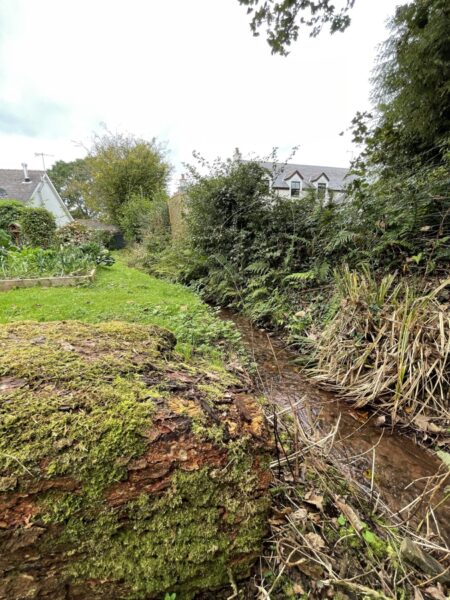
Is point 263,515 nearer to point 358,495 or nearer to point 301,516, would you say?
point 301,516

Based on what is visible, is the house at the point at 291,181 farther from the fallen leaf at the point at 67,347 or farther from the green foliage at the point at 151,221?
the fallen leaf at the point at 67,347

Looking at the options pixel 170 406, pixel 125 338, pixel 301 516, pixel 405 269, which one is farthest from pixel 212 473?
pixel 405 269

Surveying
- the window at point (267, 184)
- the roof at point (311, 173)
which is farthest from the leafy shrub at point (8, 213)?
the roof at point (311, 173)

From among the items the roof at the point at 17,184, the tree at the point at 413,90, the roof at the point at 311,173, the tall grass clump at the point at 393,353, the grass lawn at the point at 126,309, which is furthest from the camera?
the roof at the point at 311,173

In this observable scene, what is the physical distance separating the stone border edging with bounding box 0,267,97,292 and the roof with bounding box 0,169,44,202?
18.9 meters

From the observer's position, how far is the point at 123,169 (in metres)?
17.6

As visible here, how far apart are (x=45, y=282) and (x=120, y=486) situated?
19.0 feet

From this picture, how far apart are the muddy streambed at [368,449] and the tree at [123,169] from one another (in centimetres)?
1717

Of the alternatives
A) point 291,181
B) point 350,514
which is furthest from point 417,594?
point 291,181

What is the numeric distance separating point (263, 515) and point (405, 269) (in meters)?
3.15

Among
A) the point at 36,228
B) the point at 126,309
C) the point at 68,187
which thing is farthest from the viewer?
the point at 68,187

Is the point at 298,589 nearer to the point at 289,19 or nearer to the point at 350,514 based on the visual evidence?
the point at 350,514

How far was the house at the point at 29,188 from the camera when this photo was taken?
19.8 metres

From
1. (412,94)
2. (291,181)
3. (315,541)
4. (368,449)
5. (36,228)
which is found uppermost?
(291,181)
